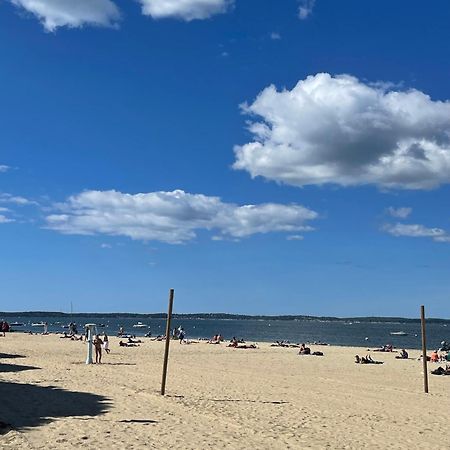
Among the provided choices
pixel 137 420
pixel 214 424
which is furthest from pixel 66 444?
pixel 214 424

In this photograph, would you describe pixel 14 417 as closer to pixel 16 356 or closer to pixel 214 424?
pixel 214 424

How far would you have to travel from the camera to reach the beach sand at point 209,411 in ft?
32.2

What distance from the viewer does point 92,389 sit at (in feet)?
49.9

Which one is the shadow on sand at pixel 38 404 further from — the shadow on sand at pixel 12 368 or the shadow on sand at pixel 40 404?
the shadow on sand at pixel 12 368

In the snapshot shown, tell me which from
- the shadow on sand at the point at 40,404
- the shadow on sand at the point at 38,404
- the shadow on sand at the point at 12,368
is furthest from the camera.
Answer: the shadow on sand at the point at 12,368

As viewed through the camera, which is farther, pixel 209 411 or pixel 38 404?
pixel 209 411

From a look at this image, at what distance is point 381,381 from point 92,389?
1221 cm

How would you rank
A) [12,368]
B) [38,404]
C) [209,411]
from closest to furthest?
[38,404] → [209,411] → [12,368]

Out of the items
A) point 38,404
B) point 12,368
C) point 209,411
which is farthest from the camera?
point 12,368

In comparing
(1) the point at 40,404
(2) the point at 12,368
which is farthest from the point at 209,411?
(2) the point at 12,368

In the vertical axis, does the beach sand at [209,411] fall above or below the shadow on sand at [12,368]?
below

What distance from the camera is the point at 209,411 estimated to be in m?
12.7

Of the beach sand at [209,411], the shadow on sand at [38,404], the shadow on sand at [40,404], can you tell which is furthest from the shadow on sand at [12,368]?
the shadow on sand at [40,404]

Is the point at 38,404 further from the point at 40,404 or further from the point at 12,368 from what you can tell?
the point at 12,368
